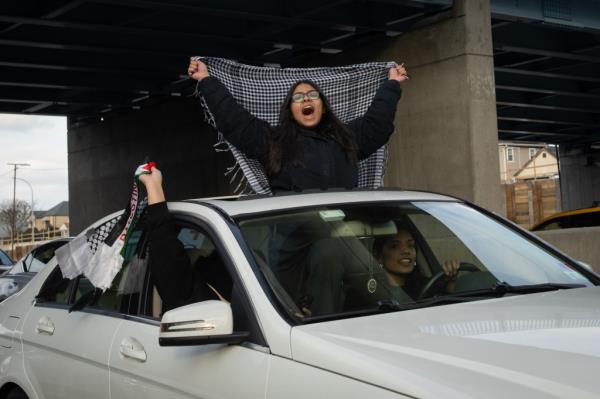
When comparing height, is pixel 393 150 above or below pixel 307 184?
above

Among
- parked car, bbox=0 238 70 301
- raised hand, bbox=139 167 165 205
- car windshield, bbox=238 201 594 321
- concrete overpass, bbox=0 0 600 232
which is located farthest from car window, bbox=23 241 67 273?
car windshield, bbox=238 201 594 321

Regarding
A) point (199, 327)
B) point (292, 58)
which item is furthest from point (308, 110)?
point (292, 58)

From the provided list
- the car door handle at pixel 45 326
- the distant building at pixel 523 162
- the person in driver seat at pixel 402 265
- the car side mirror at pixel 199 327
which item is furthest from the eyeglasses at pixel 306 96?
the distant building at pixel 523 162

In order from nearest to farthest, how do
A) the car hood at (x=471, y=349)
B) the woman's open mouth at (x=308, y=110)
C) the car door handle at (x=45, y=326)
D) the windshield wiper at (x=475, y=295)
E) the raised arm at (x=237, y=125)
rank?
the car hood at (x=471, y=349)
the windshield wiper at (x=475, y=295)
the car door handle at (x=45, y=326)
the woman's open mouth at (x=308, y=110)
the raised arm at (x=237, y=125)

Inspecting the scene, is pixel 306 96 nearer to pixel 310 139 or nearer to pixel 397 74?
pixel 310 139

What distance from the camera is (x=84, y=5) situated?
1828cm

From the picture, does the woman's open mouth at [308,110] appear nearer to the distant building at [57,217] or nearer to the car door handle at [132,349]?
the car door handle at [132,349]

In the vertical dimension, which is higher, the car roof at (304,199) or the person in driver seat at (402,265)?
the car roof at (304,199)

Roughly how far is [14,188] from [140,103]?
69076 millimetres

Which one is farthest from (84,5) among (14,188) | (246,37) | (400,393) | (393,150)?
(14,188)

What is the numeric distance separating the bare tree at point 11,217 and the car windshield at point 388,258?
10469 centimetres

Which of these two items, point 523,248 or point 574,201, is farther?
point 574,201

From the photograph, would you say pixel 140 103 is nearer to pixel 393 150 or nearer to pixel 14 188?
pixel 393 150

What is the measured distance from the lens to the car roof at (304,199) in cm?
397
